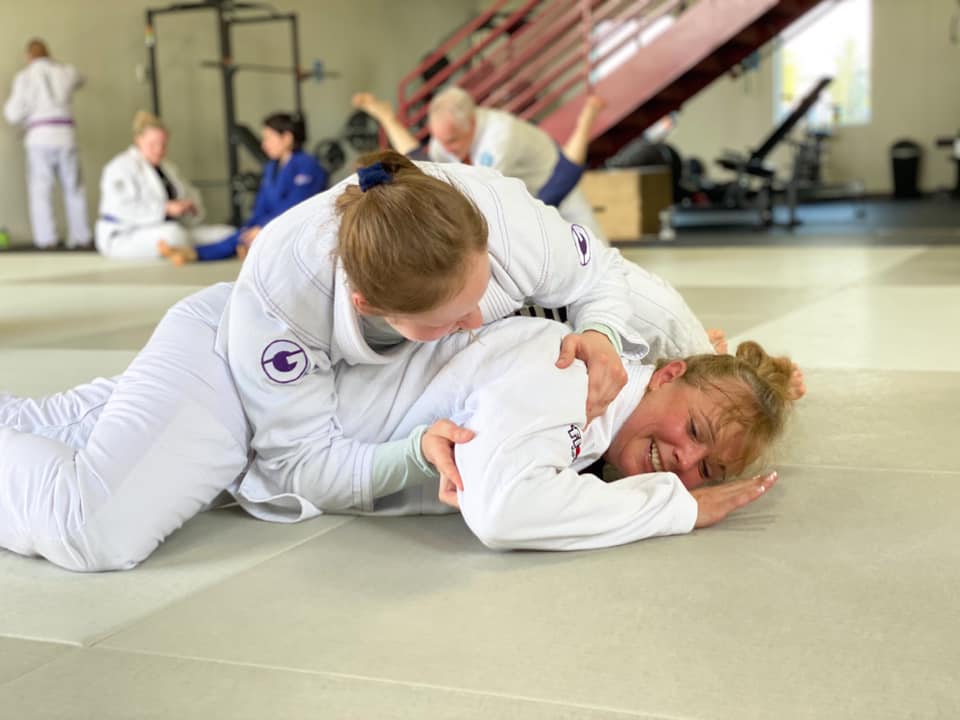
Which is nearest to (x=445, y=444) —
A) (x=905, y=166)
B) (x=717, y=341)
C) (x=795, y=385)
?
(x=795, y=385)

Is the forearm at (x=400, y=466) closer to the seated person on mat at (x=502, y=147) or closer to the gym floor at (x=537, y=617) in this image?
the gym floor at (x=537, y=617)

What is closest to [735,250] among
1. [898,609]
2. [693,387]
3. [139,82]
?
[693,387]

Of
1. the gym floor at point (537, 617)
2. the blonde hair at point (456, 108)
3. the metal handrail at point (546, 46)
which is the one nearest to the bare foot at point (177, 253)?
A: the metal handrail at point (546, 46)

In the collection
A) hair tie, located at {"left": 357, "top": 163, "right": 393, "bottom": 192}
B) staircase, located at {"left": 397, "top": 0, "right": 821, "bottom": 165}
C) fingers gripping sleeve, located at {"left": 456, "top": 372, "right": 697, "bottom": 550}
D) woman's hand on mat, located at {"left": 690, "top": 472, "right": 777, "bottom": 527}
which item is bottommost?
woman's hand on mat, located at {"left": 690, "top": 472, "right": 777, "bottom": 527}

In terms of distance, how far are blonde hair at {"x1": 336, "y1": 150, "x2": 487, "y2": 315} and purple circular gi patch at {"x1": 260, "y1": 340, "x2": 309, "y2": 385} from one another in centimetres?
29

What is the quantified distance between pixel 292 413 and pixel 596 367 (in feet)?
1.75

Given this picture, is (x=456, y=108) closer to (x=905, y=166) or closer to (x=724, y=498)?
(x=724, y=498)

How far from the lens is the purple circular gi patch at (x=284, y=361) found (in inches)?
76.0

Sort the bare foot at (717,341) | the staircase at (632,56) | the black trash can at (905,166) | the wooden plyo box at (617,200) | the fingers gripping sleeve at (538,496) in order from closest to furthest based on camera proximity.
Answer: the fingers gripping sleeve at (538,496)
the bare foot at (717,341)
the staircase at (632,56)
the wooden plyo box at (617,200)
the black trash can at (905,166)

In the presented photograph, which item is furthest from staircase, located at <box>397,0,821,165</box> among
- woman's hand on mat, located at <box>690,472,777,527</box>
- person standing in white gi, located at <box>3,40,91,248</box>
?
woman's hand on mat, located at <box>690,472,777,527</box>

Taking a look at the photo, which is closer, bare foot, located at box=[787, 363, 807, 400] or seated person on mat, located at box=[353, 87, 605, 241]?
bare foot, located at box=[787, 363, 807, 400]

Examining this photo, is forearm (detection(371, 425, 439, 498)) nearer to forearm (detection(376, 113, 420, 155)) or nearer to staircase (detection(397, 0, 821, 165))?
forearm (detection(376, 113, 420, 155))

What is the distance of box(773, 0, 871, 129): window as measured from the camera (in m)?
15.9

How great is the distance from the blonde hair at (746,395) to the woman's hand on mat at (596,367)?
0.53 feet
